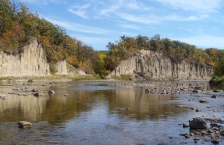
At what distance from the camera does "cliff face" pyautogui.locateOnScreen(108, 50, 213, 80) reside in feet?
409

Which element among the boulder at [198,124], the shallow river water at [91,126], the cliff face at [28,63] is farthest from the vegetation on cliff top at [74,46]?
the boulder at [198,124]

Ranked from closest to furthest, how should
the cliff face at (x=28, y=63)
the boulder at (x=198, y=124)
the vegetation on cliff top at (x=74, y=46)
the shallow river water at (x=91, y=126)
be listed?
the shallow river water at (x=91, y=126) < the boulder at (x=198, y=124) < the cliff face at (x=28, y=63) < the vegetation on cliff top at (x=74, y=46)

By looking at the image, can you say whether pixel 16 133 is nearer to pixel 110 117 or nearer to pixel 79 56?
pixel 110 117

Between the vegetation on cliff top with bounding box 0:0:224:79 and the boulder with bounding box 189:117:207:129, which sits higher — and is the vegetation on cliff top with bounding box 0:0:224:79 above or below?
above

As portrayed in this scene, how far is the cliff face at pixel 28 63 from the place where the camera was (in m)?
65.1

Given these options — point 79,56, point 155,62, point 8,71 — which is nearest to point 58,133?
point 8,71

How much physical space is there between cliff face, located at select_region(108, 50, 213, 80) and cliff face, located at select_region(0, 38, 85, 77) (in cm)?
3801

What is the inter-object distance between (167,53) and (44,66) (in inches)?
3126

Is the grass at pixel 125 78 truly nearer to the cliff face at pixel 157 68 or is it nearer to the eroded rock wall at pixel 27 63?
the cliff face at pixel 157 68

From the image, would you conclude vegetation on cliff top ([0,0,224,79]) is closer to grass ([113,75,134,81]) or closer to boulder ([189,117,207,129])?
grass ([113,75,134,81])

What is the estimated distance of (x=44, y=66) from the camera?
271ft

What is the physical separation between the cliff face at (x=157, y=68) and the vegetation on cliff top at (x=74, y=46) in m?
3.02

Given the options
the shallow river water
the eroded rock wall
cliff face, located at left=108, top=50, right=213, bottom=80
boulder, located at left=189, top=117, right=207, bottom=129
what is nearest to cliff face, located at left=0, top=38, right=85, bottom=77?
the eroded rock wall

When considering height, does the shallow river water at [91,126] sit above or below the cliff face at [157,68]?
below
